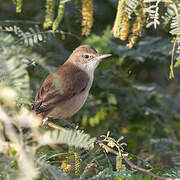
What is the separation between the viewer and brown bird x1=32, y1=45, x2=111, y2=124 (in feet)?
11.4

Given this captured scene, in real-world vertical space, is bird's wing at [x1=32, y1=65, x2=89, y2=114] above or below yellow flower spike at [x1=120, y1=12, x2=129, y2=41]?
below

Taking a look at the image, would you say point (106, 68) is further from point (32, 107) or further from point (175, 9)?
point (175, 9)

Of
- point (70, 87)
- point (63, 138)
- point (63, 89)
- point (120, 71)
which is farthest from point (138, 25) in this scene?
point (63, 138)

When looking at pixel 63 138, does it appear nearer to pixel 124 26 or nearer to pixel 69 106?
pixel 124 26

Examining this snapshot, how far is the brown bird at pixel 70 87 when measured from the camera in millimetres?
3467

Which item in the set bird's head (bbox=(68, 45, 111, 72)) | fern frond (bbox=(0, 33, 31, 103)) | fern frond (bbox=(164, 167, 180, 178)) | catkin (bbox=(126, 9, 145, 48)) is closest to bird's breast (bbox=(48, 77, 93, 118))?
bird's head (bbox=(68, 45, 111, 72))

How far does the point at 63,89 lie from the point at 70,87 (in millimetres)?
854

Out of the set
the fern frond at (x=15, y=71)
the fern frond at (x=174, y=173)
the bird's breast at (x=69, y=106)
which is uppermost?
the fern frond at (x=15, y=71)

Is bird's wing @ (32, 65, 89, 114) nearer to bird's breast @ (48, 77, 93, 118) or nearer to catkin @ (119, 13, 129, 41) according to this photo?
bird's breast @ (48, 77, 93, 118)

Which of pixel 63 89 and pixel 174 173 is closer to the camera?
pixel 174 173

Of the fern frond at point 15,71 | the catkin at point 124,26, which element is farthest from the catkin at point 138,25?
the fern frond at point 15,71

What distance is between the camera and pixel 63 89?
119 inches

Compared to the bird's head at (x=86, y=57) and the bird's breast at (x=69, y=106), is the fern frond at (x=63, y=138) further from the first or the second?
the bird's head at (x=86, y=57)

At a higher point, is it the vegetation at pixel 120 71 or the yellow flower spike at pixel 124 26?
the yellow flower spike at pixel 124 26
